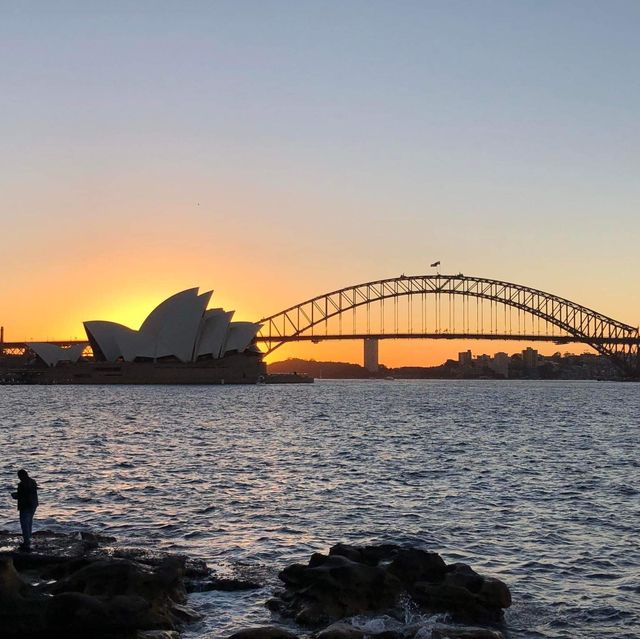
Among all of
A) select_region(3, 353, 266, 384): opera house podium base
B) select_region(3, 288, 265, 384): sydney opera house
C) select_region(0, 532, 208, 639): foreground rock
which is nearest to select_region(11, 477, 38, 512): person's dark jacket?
select_region(0, 532, 208, 639): foreground rock

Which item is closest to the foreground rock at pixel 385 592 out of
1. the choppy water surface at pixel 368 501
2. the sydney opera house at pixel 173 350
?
the choppy water surface at pixel 368 501

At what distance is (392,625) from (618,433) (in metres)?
38.5

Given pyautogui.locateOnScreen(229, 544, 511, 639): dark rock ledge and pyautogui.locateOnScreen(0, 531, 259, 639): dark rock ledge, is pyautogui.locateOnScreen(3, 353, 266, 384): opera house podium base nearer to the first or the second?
pyautogui.locateOnScreen(0, 531, 259, 639): dark rock ledge

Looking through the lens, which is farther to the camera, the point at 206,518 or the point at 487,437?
the point at 487,437

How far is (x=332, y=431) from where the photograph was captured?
4591cm

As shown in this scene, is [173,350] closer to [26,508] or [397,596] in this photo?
[26,508]

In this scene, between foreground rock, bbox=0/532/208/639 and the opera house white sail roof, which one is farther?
Answer: the opera house white sail roof

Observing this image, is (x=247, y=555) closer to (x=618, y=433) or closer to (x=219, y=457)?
(x=219, y=457)

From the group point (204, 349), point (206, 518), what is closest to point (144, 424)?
point (206, 518)

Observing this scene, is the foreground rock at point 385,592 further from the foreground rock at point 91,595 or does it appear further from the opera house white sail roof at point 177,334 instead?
the opera house white sail roof at point 177,334

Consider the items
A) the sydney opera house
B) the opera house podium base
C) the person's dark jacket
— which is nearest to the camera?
the person's dark jacket

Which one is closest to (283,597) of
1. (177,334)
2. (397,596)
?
(397,596)

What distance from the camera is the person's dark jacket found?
46.9ft

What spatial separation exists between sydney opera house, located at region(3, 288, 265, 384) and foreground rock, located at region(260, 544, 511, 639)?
101 metres
